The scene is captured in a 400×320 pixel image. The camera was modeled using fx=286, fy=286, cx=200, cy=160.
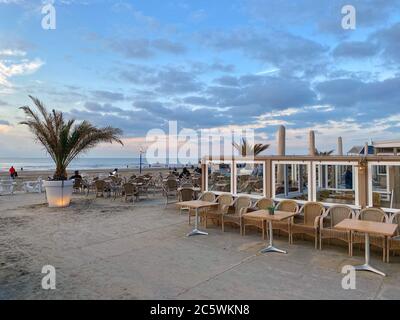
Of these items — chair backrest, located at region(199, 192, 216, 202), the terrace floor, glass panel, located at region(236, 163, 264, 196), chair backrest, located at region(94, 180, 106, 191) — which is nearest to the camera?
the terrace floor

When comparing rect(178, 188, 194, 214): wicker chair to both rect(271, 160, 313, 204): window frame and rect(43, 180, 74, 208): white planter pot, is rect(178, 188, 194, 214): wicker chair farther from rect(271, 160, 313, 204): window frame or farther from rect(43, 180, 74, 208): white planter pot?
rect(43, 180, 74, 208): white planter pot

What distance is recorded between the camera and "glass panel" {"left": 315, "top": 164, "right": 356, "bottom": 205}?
6.68 meters

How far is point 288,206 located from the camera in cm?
696

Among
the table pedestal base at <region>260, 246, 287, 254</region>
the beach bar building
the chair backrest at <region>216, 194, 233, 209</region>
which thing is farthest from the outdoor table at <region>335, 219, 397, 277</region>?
the chair backrest at <region>216, 194, 233, 209</region>

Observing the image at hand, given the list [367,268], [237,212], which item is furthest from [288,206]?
[367,268]

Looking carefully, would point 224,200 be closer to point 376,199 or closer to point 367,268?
point 376,199

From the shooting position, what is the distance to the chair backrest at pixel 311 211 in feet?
21.1

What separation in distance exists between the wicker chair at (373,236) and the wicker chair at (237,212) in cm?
248

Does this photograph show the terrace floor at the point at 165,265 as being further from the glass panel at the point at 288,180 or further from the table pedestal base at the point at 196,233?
the glass panel at the point at 288,180

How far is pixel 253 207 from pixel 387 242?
3.17 meters

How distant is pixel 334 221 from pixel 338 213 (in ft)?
0.65

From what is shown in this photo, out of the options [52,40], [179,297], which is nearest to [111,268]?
[179,297]

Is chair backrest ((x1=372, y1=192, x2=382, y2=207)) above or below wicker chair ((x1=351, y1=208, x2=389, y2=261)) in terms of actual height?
above

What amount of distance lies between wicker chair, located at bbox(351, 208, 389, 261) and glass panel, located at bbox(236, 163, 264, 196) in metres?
2.77
